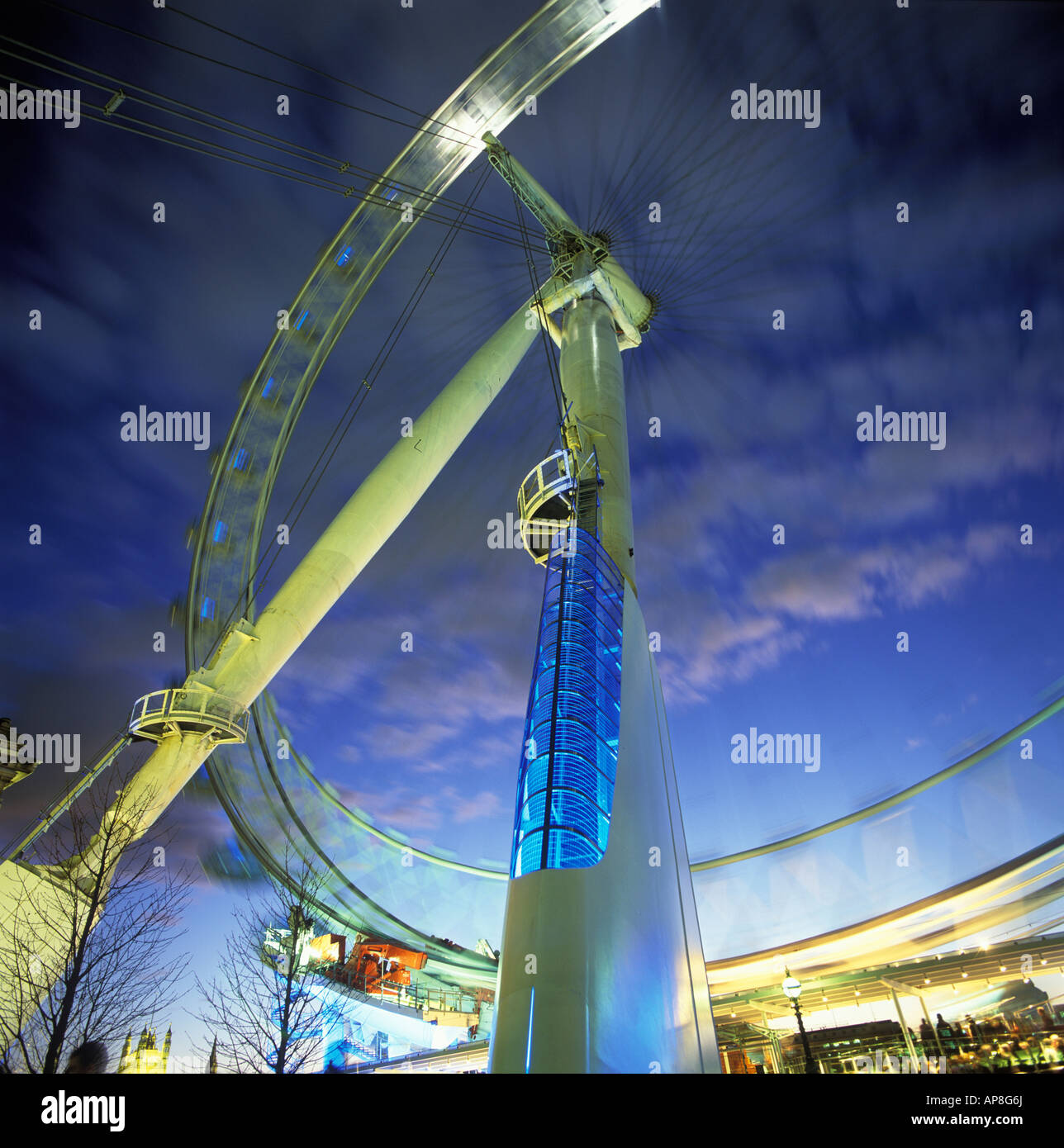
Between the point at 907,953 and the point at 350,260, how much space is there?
31129 mm

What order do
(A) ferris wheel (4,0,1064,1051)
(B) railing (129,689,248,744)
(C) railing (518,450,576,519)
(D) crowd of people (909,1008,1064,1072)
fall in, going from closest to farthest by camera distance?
(C) railing (518,450,576,519) → (B) railing (129,689,248,744) → (A) ferris wheel (4,0,1064,1051) → (D) crowd of people (909,1008,1064,1072)

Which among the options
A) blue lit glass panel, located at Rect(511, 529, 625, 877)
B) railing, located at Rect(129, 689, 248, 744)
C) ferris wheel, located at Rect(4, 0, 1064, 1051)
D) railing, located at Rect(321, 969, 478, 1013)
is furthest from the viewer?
railing, located at Rect(321, 969, 478, 1013)

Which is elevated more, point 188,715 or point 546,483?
point 546,483

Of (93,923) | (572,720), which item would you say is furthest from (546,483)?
(93,923)

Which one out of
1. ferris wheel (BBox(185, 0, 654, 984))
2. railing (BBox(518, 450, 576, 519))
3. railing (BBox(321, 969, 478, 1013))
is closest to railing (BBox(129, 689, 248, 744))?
ferris wheel (BBox(185, 0, 654, 984))

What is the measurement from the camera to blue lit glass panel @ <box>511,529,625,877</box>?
539 centimetres

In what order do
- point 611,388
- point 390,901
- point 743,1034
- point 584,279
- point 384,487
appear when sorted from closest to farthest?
point 611,388 → point 384,487 → point 584,279 → point 743,1034 → point 390,901

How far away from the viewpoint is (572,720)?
6301 millimetres

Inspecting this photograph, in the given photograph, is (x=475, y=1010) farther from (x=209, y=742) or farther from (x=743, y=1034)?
(x=209, y=742)

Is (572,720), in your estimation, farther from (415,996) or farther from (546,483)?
(415,996)

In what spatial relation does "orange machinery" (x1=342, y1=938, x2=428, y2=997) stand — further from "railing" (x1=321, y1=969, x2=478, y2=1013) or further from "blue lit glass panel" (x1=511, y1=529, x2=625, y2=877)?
"blue lit glass panel" (x1=511, y1=529, x2=625, y2=877)

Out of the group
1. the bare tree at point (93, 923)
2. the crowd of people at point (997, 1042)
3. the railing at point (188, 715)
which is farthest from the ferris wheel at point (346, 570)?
the crowd of people at point (997, 1042)
